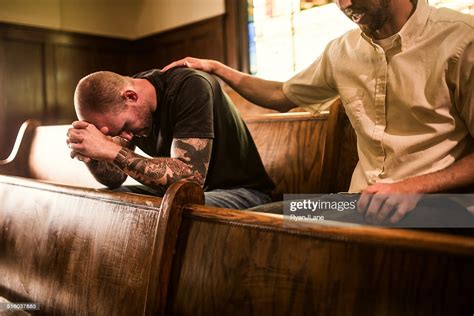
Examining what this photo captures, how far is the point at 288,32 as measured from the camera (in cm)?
427

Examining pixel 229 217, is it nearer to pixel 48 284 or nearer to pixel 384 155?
pixel 384 155

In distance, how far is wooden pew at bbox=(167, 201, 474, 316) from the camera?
2.45 ft

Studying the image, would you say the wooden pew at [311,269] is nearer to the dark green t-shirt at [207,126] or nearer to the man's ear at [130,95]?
the dark green t-shirt at [207,126]

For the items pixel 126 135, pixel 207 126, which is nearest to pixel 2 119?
pixel 126 135

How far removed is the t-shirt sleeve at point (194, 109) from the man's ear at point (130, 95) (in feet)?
0.47

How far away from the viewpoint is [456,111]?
1.27 m

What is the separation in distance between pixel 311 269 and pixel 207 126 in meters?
0.86

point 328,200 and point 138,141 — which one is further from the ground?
point 138,141

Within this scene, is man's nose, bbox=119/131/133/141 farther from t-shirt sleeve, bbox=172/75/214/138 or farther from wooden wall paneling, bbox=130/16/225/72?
wooden wall paneling, bbox=130/16/225/72

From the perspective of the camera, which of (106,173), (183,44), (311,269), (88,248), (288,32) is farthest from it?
(183,44)

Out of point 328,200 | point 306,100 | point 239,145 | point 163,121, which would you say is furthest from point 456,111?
point 163,121

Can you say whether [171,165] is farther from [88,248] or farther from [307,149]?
[307,149]

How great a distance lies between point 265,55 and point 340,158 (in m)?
2.73

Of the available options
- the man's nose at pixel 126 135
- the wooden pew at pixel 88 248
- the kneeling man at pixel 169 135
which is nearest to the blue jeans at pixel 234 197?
the kneeling man at pixel 169 135
